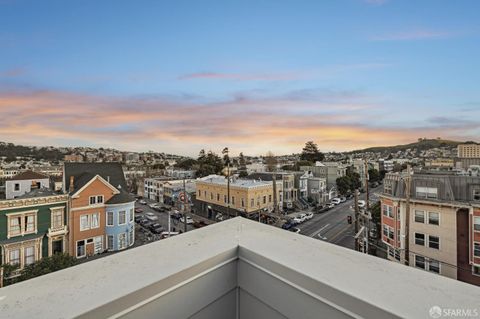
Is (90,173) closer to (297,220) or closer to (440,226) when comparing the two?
(297,220)

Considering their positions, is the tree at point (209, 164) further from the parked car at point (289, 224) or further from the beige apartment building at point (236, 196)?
the parked car at point (289, 224)

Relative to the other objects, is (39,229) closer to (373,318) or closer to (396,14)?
(373,318)

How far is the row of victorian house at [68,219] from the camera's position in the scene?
8.66 m

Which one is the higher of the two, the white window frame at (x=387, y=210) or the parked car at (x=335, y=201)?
the white window frame at (x=387, y=210)

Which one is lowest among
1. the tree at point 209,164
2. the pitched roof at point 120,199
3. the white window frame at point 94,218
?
the white window frame at point 94,218

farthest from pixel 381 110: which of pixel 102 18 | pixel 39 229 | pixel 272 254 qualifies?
pixel 39 229

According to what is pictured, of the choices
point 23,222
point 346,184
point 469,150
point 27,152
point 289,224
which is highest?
point 469,150

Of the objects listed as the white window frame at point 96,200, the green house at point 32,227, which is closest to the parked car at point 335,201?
the white window frame at point 96,200

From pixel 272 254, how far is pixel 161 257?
360mm

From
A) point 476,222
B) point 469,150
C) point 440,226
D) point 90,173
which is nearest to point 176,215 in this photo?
point 90,173

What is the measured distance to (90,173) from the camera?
1119cm

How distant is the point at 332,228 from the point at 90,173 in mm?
13916

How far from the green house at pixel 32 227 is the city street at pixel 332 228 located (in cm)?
1189

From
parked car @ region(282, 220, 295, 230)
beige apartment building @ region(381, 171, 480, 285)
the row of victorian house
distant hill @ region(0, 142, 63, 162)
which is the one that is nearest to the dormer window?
the row of victorian house
